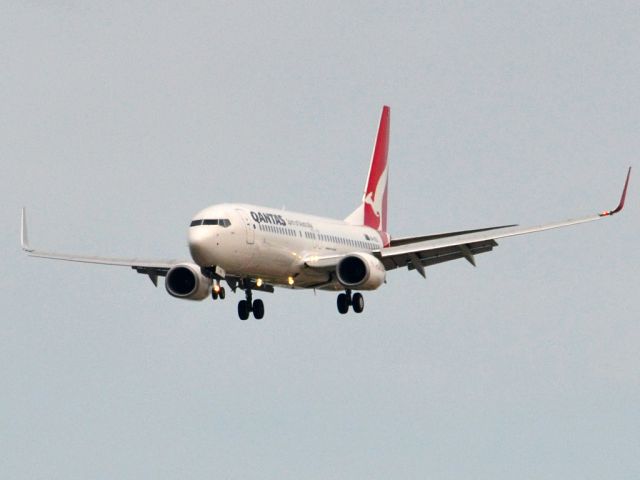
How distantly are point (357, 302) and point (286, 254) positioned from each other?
19.1 ft

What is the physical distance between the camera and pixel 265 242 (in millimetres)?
64375

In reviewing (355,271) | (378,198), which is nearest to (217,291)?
(355,271)

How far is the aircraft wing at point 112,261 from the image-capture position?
69.9 metres

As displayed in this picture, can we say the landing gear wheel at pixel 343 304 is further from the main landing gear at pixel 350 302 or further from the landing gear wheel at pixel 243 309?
the landing gear wheel at pixel 243 309

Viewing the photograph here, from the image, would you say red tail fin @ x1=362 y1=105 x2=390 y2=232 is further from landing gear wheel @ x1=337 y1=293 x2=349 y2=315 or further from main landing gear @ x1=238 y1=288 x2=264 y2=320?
main landing gear @ x1=238 y1=288 x2=264 y2=320

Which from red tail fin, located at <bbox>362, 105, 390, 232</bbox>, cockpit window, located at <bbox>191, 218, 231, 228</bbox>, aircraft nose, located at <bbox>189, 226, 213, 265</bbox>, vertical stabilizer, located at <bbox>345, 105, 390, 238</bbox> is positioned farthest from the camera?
red tail fin, located at <bbox>362, 105, 390, 232</bbox>

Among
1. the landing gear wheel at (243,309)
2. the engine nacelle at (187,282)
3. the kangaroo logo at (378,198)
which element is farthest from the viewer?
the kangaroo logo at (378,198)

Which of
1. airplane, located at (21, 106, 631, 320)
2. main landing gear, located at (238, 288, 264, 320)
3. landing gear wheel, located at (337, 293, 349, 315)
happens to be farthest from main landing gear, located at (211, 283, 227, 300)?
landing gear wheel, located at (337, 293, 349, 315)

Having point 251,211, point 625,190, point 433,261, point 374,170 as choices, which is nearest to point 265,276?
point 251,211

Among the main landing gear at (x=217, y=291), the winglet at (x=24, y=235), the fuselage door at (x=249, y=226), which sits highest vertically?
the winglet at (x=24, y=235)

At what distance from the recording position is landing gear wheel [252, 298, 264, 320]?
68625 mm

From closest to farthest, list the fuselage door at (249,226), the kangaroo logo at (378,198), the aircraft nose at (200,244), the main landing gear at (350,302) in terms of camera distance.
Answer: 1. the aircraft nose at (200,244)
2. the fuselage door at (249,226)
3. the main landing gear at (350,302)
4. the kangaroo logo at (378,198)

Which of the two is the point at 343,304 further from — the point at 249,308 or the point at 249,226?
the point at 249,226

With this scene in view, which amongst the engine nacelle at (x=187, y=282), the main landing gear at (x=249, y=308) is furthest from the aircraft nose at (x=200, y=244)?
the main landing gear at (x=249, y=308)
